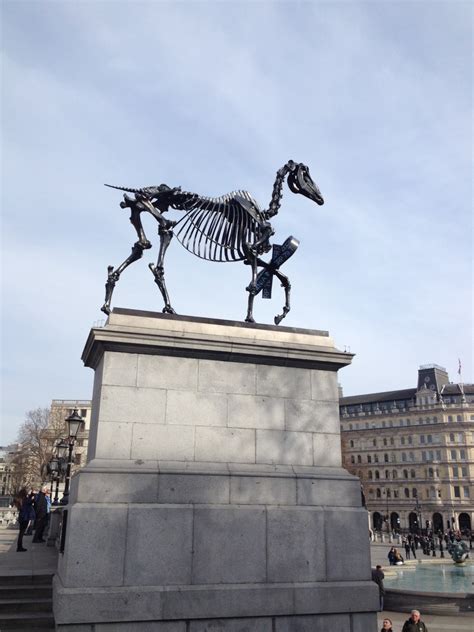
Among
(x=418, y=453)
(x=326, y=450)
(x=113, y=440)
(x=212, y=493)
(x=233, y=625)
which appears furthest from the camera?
(x=418, y=453)

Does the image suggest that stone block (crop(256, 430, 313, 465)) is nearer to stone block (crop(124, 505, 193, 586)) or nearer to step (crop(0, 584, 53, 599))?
stone block (crop(124, 505, 193, 586))

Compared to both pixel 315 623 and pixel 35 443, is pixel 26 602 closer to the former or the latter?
pixel 315 623

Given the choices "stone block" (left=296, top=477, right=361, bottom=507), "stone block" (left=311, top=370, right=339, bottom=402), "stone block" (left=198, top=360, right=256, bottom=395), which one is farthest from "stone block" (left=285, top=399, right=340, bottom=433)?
"stone block" (left=296, top=477, right=361, bottom=507)

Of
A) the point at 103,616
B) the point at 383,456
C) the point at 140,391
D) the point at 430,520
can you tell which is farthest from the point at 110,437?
the point at 383,456

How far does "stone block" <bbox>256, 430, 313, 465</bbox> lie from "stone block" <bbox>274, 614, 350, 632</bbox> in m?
2.51

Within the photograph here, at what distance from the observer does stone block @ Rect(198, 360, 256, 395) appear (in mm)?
10102

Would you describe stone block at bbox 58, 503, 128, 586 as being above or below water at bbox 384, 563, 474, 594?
above

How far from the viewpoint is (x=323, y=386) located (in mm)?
10836

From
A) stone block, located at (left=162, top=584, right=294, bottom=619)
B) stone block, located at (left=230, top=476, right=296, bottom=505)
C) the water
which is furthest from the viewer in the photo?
the water

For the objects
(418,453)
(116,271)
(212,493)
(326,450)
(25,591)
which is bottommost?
(25,591)

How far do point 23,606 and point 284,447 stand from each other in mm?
5102

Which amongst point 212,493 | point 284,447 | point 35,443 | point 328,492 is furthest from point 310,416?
point 35,443

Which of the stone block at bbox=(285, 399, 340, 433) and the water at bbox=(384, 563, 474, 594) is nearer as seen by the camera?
the stone block at bbox=(285, 399, 340, 433)

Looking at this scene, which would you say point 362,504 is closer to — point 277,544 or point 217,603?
point 277,544
